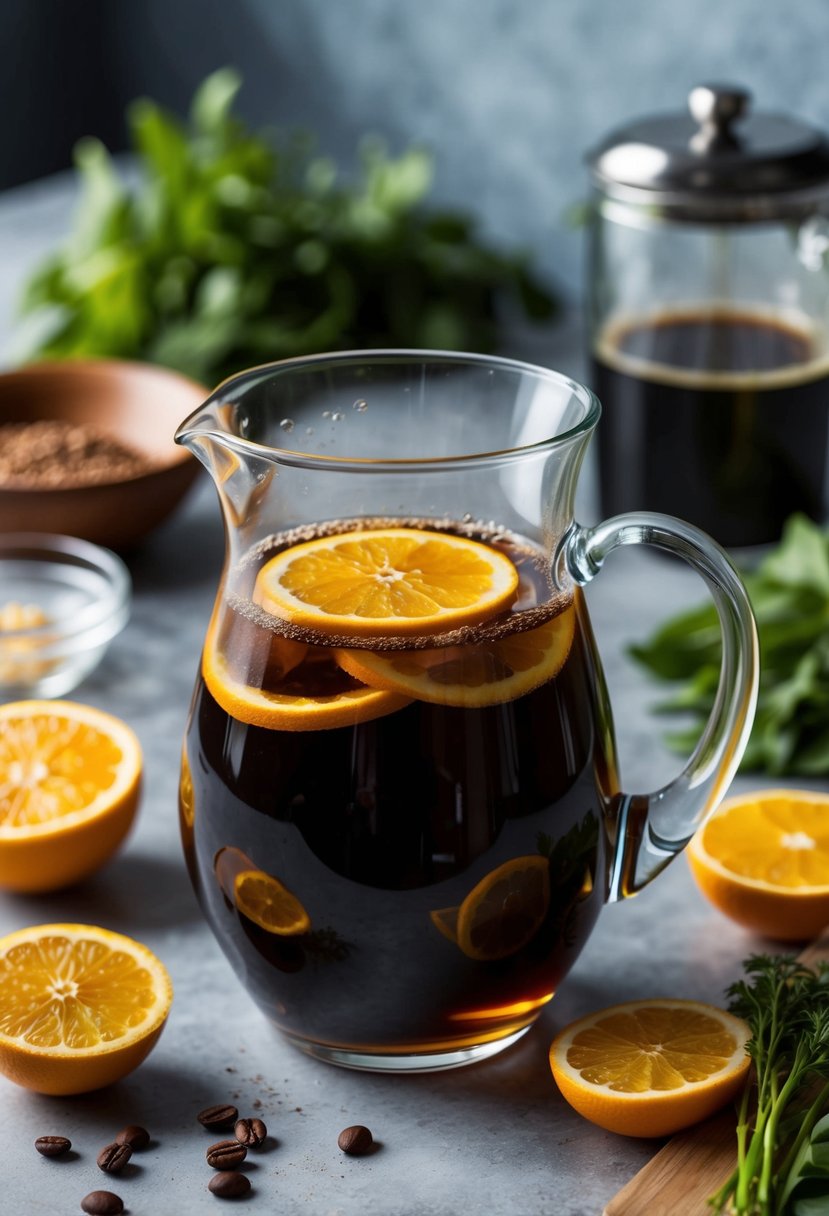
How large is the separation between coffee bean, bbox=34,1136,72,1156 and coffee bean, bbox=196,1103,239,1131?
3.3 inches

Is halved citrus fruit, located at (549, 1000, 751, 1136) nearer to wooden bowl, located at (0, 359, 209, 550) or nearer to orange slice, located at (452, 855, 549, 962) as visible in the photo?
orange slice, located at (452, 855, 549, 962)

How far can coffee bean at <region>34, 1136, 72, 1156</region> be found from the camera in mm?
938

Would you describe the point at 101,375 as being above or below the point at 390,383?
below

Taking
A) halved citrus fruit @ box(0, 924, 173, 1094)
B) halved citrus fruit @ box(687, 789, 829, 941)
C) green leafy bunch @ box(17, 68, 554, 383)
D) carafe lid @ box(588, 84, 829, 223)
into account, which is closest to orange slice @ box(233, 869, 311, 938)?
halved citrus fruit @ box(0, 924, 173, 1094)

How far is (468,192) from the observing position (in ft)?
9.25

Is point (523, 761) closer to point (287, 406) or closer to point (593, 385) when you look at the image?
point (287, 406)

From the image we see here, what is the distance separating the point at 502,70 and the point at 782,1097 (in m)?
2.14

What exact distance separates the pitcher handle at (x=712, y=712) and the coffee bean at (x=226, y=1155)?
290mm

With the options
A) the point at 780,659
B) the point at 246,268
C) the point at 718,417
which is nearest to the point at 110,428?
the point at 246,268

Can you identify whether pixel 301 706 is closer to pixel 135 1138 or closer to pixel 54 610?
pixel 135 1138

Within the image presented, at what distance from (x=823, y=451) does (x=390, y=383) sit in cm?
86

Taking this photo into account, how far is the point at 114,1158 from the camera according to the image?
931mm

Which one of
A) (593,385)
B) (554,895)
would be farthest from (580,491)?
(554,895)

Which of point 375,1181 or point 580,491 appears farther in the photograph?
point 580,491
